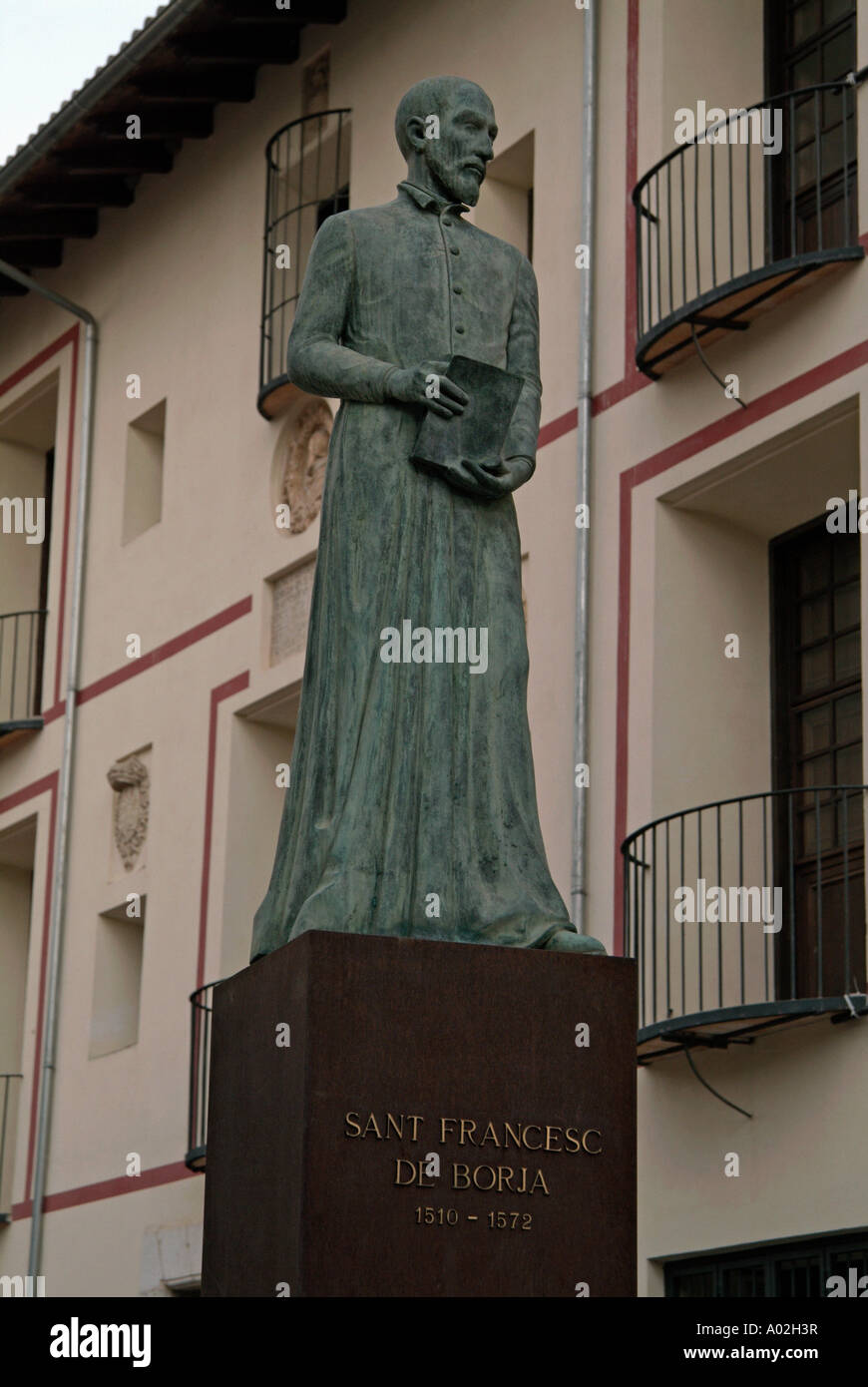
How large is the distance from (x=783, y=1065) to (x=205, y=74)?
1113 cm

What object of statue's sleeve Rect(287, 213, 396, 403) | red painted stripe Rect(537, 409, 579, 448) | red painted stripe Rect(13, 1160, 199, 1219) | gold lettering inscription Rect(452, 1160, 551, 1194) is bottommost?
gold lettering inscription Rect(452, 1160, 551, 1194)

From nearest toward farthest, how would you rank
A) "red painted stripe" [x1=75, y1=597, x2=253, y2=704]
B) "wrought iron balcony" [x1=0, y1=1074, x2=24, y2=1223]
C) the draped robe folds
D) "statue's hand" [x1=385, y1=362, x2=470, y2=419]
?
the draped robe folds
"statue's hand" [x1=385, y1=362, x2=470, y2=419]
"red painted stripe" [x1=75, y1=597, x2=253, y2=704]
"wrought iron balcony" [x1=0, y1=1074, x2=24, y2=1223]

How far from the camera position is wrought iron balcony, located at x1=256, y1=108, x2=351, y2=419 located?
62.0 feet

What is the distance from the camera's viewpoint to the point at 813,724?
47.3ft

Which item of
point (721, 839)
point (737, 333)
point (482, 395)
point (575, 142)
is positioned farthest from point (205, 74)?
point (482, 395)

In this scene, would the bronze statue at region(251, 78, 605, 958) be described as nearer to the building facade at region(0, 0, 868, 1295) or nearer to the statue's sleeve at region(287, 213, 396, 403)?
the statue's sleeve at region(287, 213, 396, 403)

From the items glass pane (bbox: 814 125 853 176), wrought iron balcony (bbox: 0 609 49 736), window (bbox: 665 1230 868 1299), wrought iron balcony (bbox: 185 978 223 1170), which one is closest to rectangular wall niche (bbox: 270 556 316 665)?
wrought iron balcony (bbox: 185 978 223 1170)

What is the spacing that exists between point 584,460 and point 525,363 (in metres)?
7.06

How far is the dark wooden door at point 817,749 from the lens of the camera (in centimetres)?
1366

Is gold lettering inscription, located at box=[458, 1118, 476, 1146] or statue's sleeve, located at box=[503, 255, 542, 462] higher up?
statue's sleeve, located at box=[503, 255, 542, 462]

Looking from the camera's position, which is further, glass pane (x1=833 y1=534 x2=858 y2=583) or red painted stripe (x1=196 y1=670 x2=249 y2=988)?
red painted stripe (x1=196 y1=670 x2=249 y2=988)

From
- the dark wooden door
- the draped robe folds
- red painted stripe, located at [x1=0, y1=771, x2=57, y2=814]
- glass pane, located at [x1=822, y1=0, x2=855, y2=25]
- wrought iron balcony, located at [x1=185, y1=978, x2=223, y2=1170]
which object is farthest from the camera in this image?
red painted stripe, located at [x1=0, y1=771, x2=57, y2=814]

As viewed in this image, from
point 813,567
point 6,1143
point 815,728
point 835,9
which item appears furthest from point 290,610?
point 835,9

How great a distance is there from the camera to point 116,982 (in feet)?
66.0
